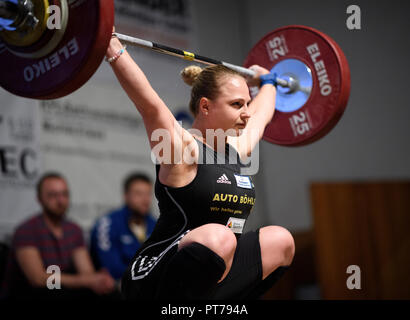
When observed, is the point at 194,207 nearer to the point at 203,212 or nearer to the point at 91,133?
the point at 203,212

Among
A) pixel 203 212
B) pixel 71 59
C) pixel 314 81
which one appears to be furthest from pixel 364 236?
pixel 71 59

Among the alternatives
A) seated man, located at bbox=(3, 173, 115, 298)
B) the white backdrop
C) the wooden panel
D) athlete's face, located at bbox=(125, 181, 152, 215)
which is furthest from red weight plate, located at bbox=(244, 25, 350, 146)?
the wooden panel

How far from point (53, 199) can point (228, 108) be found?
214 centimetres

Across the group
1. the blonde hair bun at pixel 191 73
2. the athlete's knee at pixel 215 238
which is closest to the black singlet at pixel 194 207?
the athlete's knee at pixel 215 238

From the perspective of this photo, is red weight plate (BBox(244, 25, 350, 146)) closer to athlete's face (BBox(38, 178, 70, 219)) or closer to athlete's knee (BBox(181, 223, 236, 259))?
athlete's knee (BBox(181, 223, 236, 259))

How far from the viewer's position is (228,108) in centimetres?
218

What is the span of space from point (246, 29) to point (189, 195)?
470 cm

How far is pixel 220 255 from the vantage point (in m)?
1.86

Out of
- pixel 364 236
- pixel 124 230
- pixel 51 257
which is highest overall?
pixel 124 230

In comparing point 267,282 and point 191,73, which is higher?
point 191,73

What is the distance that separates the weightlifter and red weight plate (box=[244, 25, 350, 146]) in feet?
1.66

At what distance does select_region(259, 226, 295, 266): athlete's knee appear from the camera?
85.4 inches

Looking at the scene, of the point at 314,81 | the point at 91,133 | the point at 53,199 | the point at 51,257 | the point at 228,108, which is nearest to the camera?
the point at 228,108
